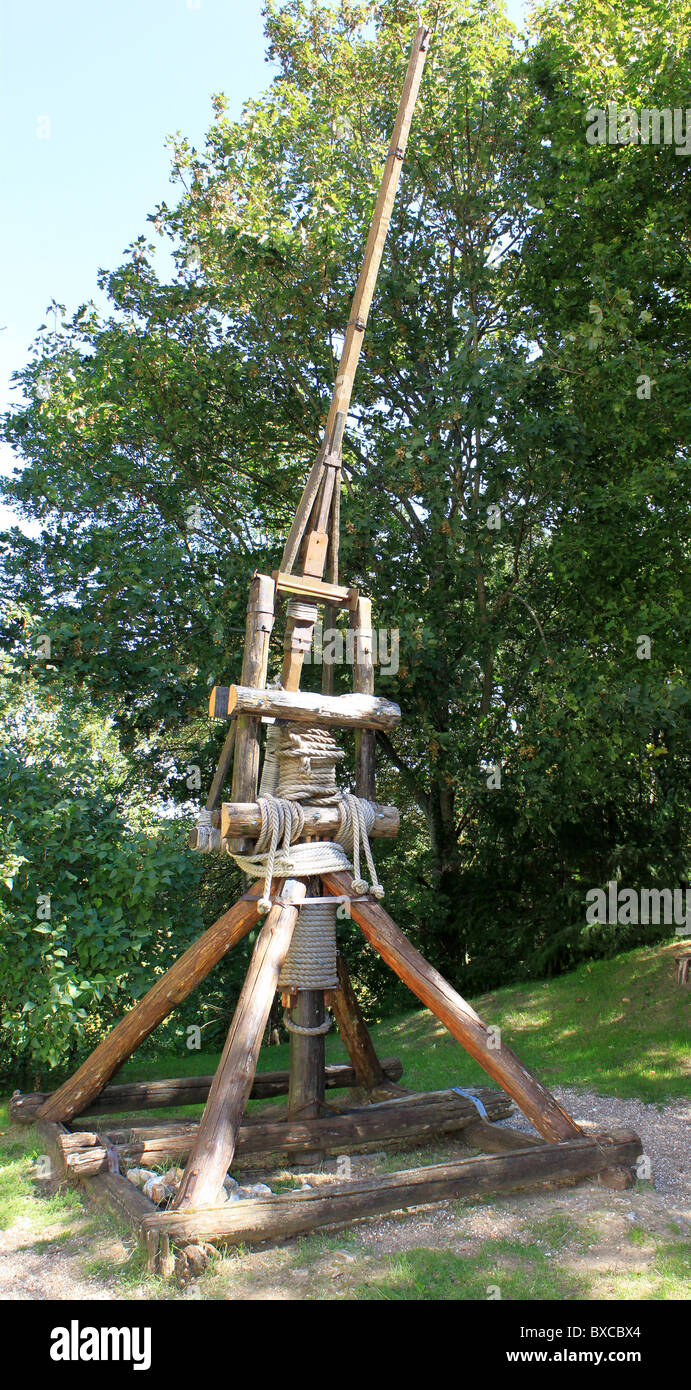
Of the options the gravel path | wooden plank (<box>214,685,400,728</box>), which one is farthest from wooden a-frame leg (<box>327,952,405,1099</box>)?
wooden plank (<box>214,685,400,728</box>)

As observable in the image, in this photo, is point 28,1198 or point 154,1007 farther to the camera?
point 154,1007

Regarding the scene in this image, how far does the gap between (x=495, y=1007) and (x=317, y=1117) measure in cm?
500

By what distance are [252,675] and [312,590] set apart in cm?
70

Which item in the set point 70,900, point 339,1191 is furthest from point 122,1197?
point 70,900

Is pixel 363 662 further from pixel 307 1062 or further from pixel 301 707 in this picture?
pixel 307 1062

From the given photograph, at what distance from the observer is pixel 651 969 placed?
32.4ft

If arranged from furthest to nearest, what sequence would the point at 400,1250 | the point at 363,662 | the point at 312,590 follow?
the point at 363,662
the point at 312,590
the point at 400,1250

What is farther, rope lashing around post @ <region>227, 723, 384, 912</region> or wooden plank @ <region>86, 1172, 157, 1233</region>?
rope lashing around post @ <region>227, 723, 384, 912</region>

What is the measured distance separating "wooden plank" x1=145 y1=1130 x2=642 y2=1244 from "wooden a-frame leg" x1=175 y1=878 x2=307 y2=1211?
0.16m

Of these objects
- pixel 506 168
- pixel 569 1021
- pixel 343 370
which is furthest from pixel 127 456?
pixel 569 1021

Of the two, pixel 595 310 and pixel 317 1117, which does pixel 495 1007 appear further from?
pixel 595 310

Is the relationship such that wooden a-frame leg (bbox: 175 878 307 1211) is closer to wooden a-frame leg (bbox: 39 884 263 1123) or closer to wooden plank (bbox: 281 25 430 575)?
wooden a-frame leg (bbox: 39 884 263 1123)

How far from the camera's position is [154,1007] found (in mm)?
5508

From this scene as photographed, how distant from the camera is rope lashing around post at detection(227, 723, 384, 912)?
17.4 feet
